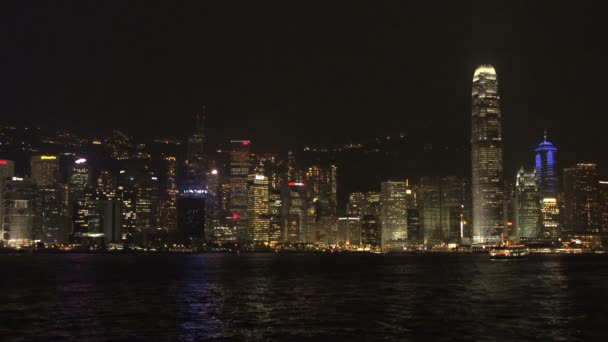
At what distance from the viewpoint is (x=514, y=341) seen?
153ft

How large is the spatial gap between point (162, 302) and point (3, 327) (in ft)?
69.7

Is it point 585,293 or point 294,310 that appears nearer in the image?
point 294,310

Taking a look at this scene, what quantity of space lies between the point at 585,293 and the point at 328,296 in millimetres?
29973

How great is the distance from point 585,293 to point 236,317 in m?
44.9

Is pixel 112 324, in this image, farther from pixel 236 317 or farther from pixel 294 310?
pixel 294 310

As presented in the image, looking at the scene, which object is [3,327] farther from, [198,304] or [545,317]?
[545,317]

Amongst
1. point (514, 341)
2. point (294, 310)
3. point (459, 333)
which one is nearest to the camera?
point (514, 341)

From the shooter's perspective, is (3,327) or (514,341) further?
(3,327)

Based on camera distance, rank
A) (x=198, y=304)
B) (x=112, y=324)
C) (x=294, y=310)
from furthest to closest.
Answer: (x=198, y=304)
(x=294, y=310)
(x=112, y=324)

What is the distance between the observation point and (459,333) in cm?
5069

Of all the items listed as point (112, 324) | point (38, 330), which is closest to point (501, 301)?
point (112, 324)

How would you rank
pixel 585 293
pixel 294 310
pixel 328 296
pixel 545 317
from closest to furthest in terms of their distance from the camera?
pixel 545 317 → pixel 294 310 → pixel 328 296 → pixel 585 293

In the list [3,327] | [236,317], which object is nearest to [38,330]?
[3,327]

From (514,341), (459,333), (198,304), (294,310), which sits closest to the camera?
(514,341)
